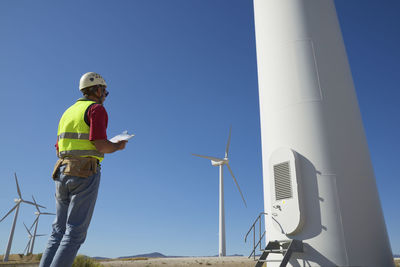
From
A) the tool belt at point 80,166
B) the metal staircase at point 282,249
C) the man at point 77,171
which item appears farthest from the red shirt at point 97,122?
the metal staircase at point 282,249

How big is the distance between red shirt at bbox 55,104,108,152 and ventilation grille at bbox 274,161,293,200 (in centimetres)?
477

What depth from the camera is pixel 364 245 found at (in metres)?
6.45

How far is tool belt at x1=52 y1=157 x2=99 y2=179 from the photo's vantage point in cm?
395

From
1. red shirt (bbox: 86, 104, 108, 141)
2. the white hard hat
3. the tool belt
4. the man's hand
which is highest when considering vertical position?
the white hard hat

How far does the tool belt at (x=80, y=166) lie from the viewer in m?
3.95

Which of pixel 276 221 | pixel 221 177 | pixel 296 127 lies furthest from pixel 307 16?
pixel 221 177

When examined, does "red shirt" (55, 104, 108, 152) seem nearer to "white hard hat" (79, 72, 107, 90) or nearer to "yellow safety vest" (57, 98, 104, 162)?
"yellow safety vest" (57, 98, 104, 162)

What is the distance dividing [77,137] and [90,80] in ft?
3.55

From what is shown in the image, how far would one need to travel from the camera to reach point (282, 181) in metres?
7.43

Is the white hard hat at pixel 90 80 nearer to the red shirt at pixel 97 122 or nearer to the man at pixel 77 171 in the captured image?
the man at pixel 77 171

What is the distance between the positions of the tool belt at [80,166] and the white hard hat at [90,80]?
4.36 feet

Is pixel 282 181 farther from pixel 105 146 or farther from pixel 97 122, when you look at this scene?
pixel 97 122

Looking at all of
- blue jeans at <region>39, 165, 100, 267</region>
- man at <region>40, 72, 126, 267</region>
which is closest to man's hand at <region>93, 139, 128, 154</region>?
man at <region>40, 72, 126, 267</region>

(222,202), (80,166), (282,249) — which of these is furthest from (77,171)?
(222,202)
